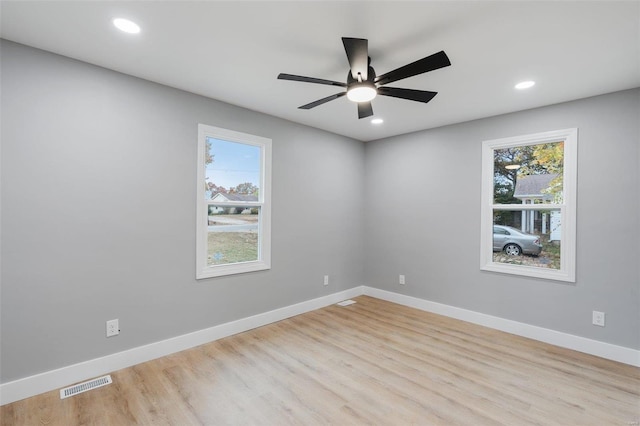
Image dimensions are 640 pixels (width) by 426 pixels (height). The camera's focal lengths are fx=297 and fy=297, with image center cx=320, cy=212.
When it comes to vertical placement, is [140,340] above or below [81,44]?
below

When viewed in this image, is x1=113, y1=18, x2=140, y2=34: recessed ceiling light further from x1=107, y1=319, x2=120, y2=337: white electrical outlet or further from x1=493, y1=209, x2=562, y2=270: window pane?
x1=493, y1=209, x2=562, y2=270: window pane

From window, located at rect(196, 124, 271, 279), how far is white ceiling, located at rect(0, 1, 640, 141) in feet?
2.07

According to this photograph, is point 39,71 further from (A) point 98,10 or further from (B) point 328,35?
(B) point 328,35

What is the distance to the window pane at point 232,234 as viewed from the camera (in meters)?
3.32

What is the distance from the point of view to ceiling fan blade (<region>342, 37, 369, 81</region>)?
176cm

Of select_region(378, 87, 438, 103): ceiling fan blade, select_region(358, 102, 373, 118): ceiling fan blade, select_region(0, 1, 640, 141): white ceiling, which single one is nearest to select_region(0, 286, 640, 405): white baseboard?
select_region(0, 1, 640, 141): white ceiling

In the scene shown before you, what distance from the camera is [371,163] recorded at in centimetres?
505

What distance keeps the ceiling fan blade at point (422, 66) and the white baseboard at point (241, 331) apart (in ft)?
9.84

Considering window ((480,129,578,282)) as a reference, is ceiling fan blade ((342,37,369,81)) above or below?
above

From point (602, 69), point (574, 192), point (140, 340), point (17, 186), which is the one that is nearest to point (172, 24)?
point (17, 186)

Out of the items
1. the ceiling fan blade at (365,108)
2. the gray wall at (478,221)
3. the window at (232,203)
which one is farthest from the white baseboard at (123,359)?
the ceiling fan blade at (365,108)

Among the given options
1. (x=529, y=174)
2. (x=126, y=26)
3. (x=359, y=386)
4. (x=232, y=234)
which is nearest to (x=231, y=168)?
(x=232, y=234)

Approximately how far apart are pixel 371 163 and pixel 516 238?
2.38 m

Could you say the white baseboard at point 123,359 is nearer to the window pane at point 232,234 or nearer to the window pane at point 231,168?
the window pane at point 232,234
